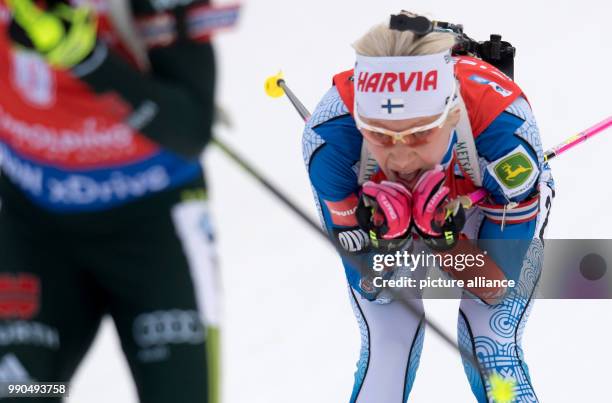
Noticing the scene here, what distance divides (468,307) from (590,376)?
2.81ft

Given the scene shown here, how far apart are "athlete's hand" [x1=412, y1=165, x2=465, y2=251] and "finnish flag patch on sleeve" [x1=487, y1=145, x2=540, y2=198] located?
0.14 metres

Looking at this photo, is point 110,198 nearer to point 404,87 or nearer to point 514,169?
point 404,87

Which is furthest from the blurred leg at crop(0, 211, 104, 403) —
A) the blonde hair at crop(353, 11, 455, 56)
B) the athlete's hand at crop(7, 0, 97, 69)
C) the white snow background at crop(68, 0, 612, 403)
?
the blonde hair at crop(353, 11, 455, 56)

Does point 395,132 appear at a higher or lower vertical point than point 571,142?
higher

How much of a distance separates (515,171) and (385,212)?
380 millimetres

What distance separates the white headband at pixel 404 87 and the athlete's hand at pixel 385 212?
28 centimetres

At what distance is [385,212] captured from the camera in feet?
11.5

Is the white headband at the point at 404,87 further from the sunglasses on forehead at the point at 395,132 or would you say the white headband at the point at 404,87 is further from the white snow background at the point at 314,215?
the white snow background at the point at 314,215

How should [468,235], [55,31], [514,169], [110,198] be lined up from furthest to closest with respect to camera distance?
[468,235]
[514,169]
[110,198]
[55,31]

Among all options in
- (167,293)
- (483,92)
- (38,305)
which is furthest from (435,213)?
(38,305)

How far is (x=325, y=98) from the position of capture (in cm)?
370

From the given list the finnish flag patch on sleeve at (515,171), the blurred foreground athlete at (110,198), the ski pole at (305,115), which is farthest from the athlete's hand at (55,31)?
the ski pole at (305,115)

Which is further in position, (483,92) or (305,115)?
(305,115)

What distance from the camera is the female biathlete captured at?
3.27 meters
